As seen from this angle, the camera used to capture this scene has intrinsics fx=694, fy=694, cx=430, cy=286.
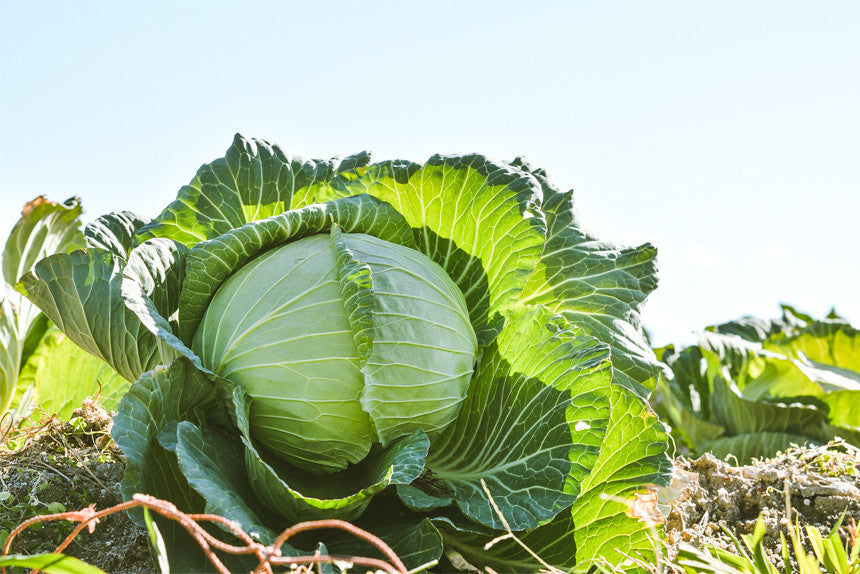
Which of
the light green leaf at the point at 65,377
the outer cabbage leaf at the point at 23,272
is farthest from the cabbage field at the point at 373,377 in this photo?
the outer cabbage leaf at the point at 23,272

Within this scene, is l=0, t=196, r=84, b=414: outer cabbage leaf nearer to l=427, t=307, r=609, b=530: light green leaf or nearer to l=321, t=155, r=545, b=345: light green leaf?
l=321, t=155, r=545, b=345: light green leaf

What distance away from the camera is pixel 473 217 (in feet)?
9.23

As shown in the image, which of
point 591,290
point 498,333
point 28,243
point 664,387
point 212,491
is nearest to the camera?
point 212,491

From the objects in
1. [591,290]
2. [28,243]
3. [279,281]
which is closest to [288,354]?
[279,281]

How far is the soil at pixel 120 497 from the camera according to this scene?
256 centimetres

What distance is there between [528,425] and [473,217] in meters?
0.85

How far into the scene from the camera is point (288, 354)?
2.37 m

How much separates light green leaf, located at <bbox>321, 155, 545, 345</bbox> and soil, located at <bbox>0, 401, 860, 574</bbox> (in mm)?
1060

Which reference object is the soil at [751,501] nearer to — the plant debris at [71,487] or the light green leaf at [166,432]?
the light green leaf at [166,432]

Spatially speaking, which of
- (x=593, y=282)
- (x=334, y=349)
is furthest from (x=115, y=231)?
(x=593, y=282)

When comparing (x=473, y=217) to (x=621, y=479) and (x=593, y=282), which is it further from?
(x=621, y=479)

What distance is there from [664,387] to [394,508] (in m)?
5.76

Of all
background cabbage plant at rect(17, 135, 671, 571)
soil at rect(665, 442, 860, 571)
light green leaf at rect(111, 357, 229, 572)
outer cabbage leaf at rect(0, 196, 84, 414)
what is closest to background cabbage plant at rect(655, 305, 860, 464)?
soil at rect(665, 442, 860, 571)

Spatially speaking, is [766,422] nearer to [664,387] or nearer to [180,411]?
[664,387]
